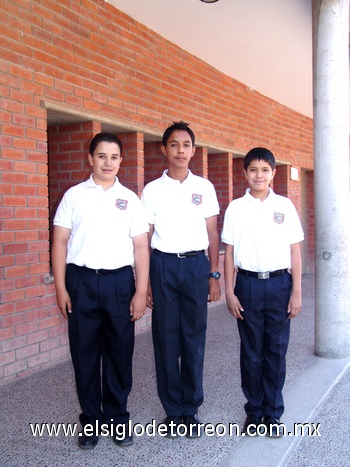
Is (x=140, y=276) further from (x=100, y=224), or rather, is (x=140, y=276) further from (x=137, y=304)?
(x=100, y=224)

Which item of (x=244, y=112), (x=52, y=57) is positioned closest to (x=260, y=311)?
(x=52, y=57)

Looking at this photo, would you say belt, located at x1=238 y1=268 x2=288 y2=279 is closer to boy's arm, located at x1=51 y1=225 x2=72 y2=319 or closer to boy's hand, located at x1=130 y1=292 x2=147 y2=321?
boy's hand, located at x1=130 y1=292 x2=147 y2=321

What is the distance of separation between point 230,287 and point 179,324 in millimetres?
409

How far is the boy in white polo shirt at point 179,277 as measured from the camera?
3182 mm

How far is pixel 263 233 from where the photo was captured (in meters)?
3.24

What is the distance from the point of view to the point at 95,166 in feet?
10.1

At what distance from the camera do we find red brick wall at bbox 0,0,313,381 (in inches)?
167

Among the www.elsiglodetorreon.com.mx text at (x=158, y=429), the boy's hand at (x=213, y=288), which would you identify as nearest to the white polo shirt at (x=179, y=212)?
the boy's hand at (x=213, y=288)

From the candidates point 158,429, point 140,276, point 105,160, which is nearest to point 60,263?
→ point 140,276

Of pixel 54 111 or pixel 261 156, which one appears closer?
pixel 261 156

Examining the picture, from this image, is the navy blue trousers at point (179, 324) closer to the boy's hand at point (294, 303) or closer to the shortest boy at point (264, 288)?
the shortest boy at point (264, 288)

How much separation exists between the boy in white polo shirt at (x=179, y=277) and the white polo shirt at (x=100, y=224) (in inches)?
8.8

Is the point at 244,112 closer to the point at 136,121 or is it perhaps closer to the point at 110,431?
the point at 136,121

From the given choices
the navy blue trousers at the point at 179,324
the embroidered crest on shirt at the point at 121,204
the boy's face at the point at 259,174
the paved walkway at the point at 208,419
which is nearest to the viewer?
the paved walkway at the point at 208,419
